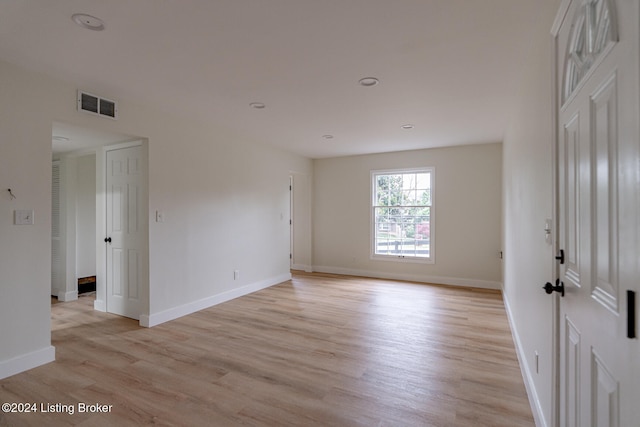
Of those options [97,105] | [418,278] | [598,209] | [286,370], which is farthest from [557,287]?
[418,278]

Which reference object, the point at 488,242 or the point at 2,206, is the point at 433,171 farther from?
the point at 2,206

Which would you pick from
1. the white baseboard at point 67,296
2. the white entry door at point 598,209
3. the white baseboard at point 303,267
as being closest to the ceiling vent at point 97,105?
the white baseboard at point 67,296

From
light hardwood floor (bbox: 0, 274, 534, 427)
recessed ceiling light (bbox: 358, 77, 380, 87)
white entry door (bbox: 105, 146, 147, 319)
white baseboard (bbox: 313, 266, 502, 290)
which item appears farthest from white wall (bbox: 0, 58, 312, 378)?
recessed ceiling light (bbox: 358, 77, 380, 87)

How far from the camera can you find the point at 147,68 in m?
2.69

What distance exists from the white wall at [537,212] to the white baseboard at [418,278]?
3007 mm

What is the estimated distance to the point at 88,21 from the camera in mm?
2025

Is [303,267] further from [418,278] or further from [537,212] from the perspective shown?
[537,212]

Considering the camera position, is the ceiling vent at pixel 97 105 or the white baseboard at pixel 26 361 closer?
the white baseboard at pixel 26 361

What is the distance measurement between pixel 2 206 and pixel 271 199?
3567mm

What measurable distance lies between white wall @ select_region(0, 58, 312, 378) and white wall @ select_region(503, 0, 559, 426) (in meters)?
3.66

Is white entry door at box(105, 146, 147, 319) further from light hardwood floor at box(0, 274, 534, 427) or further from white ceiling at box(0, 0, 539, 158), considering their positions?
white ceiling at box(0, 0, 539, 158)

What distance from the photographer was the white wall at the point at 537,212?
5.70 ft

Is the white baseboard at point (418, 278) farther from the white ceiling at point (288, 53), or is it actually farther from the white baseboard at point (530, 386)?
the white ceiling at point (288, 53)

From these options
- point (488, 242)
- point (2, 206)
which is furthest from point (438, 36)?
point (488, 242)
